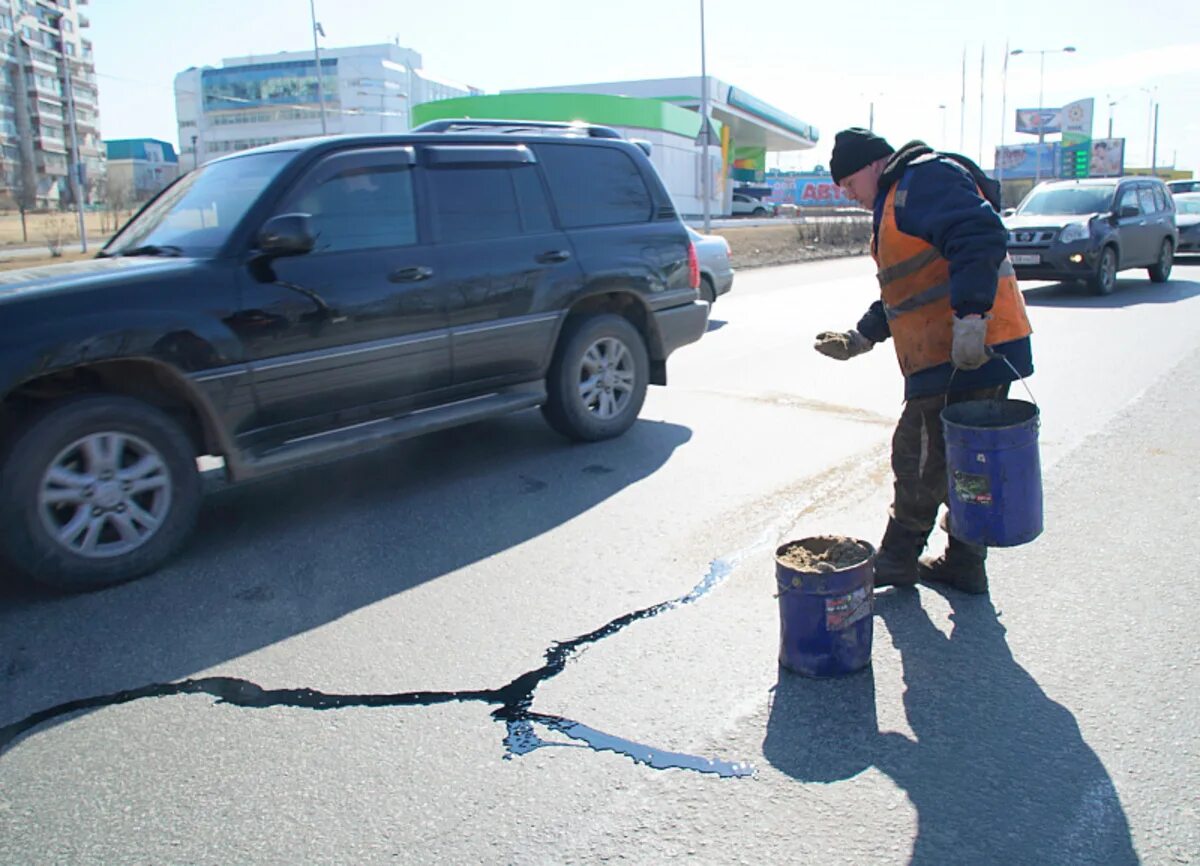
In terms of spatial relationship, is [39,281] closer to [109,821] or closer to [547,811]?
[109,821]

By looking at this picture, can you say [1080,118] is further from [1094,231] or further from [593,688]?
[593,688]

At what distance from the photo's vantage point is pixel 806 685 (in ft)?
11.3

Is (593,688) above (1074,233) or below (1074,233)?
below

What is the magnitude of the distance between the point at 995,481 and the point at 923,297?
793 millimetres

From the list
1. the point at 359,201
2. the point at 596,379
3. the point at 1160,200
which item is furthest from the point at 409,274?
the point at 1160,200

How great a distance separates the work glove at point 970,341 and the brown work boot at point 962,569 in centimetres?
77

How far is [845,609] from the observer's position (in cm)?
341

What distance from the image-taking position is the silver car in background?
1313 cm

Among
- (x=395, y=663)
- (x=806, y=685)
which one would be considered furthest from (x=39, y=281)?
(x=806, y=685)

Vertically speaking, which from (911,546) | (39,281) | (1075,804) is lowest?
(1075,804)

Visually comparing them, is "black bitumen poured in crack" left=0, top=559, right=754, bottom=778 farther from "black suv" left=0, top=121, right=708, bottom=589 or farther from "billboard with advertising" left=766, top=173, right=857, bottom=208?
"billboard with advertising" left=766, top=173, right=857, bottom=208

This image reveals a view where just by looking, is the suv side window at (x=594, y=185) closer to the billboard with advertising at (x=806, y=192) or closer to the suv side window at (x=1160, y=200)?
the suv side window at (x=1160, y=200)

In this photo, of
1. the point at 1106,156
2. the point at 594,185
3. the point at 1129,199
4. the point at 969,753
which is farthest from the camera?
the point at 1106,156

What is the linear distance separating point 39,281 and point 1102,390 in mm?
7513
